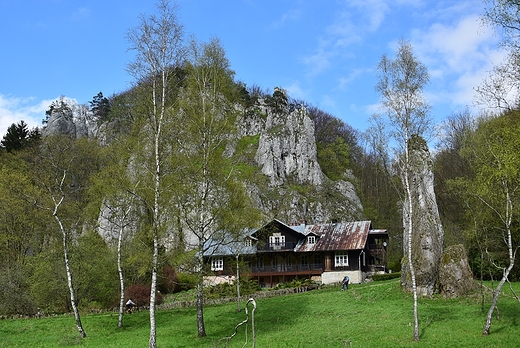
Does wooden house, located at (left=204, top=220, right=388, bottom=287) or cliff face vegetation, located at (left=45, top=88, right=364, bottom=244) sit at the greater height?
cliff face vegetation, located at (left=45, top=88, right=364, bottom=244)

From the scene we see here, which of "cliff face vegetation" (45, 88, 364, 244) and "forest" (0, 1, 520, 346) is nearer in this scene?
"forest" (0, 1, 520, 346)

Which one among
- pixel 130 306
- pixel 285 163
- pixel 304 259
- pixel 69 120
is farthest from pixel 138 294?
pixel 69 120

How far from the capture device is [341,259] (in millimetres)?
47531

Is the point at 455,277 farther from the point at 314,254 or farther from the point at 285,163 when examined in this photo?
the point at 285,163

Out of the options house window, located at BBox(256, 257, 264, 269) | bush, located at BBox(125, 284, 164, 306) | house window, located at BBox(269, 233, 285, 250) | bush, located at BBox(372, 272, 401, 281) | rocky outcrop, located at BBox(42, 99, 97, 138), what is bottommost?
bush, located at BBox(372, 272, 401, 281)

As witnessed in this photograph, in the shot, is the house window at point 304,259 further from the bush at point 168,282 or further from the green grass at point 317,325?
the green grass at point 317,325

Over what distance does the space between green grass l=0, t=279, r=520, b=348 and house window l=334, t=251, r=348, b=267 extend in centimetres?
1944

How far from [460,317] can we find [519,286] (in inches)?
368

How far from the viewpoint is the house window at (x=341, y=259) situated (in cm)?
4738

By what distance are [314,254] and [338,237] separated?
10.5 ft

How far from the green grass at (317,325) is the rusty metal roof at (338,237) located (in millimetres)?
18742

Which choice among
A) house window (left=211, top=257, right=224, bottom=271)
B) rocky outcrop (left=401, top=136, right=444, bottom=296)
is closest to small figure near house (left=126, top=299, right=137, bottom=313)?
rocky outcrop (left=401, top=136, right=444, bottom=296)

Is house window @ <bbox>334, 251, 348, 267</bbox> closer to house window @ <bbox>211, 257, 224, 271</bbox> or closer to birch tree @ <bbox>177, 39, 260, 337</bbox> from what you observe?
house window @ <bbox>211, 257, 224, 271</bbox>

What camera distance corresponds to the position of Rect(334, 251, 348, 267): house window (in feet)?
155
